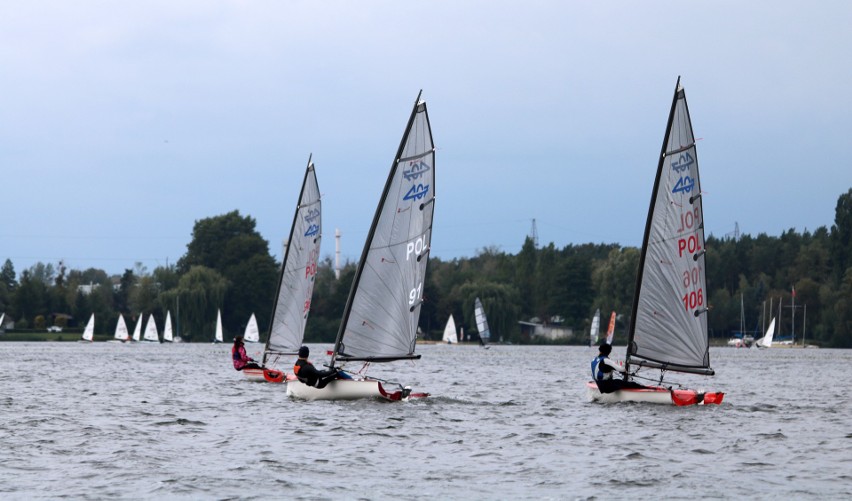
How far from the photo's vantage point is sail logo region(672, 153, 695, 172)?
30141mm

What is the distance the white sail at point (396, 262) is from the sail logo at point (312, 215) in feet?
44.2

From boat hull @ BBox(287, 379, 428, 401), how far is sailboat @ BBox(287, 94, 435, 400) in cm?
4

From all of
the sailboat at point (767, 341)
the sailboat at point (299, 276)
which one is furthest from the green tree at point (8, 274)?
the sailboat at point (299, 276)

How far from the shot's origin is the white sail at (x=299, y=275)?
44312mm

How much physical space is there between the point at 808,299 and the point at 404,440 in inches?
4792

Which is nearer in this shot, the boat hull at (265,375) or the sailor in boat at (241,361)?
the boat hull at (265,375)

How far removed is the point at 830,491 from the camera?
58.4 feet

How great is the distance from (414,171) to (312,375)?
544 cm

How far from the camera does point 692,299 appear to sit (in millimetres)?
30578

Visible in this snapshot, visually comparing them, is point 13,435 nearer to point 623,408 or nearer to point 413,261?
point 413,261

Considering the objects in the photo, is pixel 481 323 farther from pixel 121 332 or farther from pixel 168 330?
pixel 121 332

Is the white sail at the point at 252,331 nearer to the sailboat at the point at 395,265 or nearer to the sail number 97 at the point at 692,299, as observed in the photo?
the sailboat at the point at 395,265

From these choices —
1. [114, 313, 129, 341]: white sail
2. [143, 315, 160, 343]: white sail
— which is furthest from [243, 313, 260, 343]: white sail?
[114, 313, 129, 341]: white sail

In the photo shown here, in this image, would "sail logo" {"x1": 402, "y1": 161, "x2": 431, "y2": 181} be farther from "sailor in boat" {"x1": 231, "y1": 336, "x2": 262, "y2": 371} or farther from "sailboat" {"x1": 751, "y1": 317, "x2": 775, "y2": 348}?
"sailboat" {"x1": 751, "y1": 317, "x2": 775, "y2": 348}
